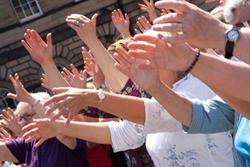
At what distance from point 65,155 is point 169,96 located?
1.25 m

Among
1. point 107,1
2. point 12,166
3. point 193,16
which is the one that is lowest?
point 107,1

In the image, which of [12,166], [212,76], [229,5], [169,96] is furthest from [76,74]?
[212,76]

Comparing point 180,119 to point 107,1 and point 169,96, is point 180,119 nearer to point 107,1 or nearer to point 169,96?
point 169,96

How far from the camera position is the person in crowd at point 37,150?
3254mm

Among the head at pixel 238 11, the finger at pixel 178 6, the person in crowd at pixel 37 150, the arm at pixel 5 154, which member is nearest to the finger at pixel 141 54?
the finger at pixel 178 6

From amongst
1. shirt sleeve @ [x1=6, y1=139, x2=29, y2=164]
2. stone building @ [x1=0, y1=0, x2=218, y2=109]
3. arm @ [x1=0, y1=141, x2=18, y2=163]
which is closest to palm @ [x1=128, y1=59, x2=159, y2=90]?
shirt sleeve @ [x1=6, y1=139, x2=29, y2=164]

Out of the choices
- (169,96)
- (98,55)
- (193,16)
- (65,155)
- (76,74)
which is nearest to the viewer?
(193,16)

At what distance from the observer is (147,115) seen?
101 inches

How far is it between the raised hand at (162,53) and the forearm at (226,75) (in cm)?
6

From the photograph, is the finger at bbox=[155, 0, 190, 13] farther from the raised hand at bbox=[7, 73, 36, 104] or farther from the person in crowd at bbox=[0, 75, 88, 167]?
the raised hand at bbox=[7, 73, 36, 104]

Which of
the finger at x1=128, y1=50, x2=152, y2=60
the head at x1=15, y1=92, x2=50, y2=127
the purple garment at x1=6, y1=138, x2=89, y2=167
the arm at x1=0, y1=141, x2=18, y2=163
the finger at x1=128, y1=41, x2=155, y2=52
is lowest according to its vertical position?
the arm at x1=0, y1=141, x2=18, y2=163

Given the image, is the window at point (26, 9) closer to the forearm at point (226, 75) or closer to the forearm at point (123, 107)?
the forearm at point (123, 107)

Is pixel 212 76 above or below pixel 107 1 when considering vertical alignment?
above

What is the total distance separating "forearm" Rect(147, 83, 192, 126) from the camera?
2193 mm
